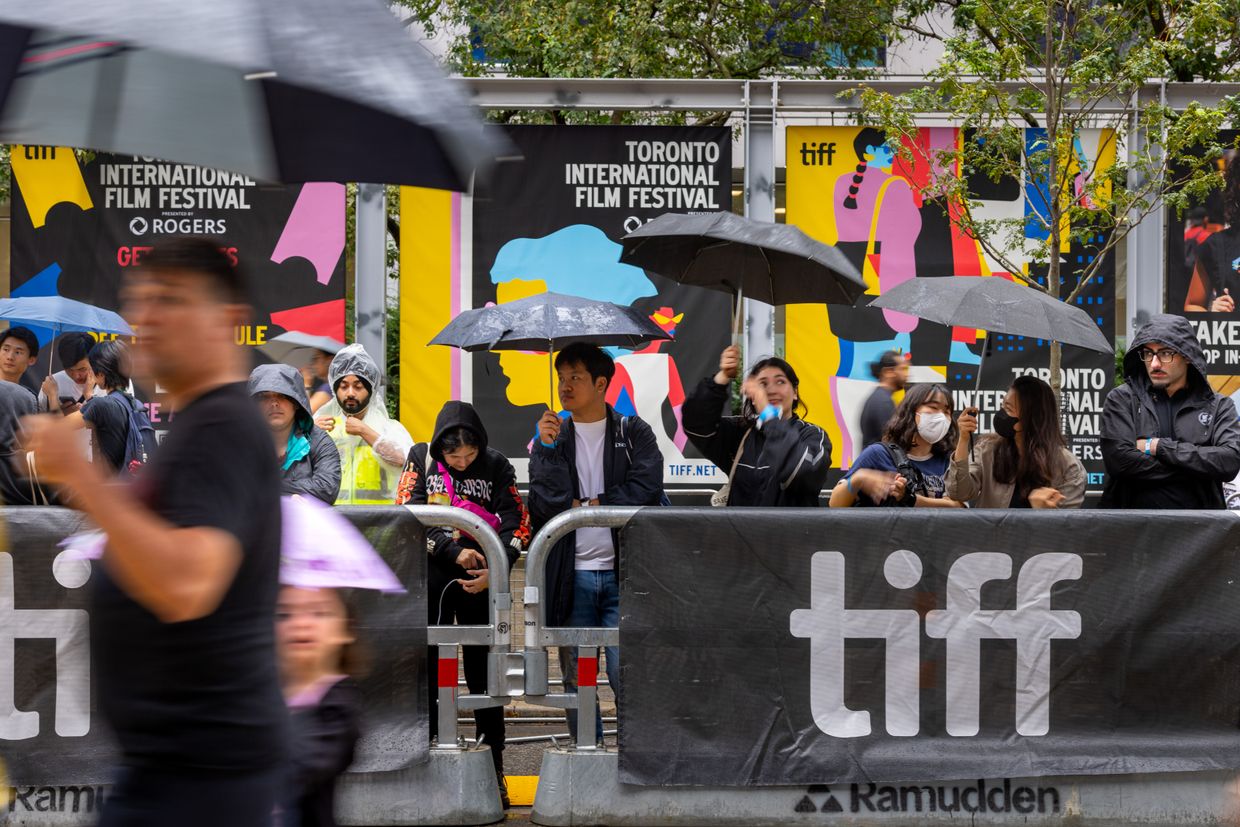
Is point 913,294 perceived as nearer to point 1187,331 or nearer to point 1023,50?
point 1187,331

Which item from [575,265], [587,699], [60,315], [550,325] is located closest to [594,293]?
[575,265]

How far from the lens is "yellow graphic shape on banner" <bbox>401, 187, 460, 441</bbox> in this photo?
42.2 feet

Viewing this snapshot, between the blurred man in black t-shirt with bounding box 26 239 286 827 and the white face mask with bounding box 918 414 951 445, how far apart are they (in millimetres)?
5350

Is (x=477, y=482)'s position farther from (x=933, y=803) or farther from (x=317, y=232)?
(x=317, y=232)

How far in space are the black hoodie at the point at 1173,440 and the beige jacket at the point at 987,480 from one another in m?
0.20

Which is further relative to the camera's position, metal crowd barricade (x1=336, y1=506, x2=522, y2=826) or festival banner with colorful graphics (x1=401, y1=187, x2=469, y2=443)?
festival banner with colorful graphics (x1=401, y1=187, x2=469, y2=443)

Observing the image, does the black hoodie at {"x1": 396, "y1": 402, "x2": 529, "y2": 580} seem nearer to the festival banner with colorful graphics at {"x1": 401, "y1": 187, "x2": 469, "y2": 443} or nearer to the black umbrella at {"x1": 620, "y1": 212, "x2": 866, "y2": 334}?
the black umbrella at {"x1": 620, "y1": 212, "x2": 866, "y2": 334}

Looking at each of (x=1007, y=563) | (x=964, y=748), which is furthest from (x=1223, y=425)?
(x=964, y=748)

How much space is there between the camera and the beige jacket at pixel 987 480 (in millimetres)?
7223

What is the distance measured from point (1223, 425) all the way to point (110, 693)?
5.99 meters

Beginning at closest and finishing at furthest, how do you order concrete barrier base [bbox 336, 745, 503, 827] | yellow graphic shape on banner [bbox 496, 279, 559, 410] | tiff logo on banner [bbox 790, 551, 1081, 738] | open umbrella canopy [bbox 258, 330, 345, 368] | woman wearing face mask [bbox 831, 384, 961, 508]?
tiff logo on banner [bbox 790, 551, 1081, 738]
concrete barrier base [bbox 336, 745, 503, 827]
woman wearing face mask [bbox 831, 384, 961, 508]
open umbrella canopy [bbox 258, 330, 345, 368]
yellow graphic shape on banner [bbox 496, 279, 559, 410]

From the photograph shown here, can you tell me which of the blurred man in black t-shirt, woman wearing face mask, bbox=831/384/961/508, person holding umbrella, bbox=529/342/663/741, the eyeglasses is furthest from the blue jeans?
the blurred man in black t-shirt

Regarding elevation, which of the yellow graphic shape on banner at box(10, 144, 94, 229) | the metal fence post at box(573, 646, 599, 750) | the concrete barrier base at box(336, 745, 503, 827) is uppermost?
the yellow graphic shape on banner at box(10, 144, 94, 229)

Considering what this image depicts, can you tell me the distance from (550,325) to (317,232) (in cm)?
566
